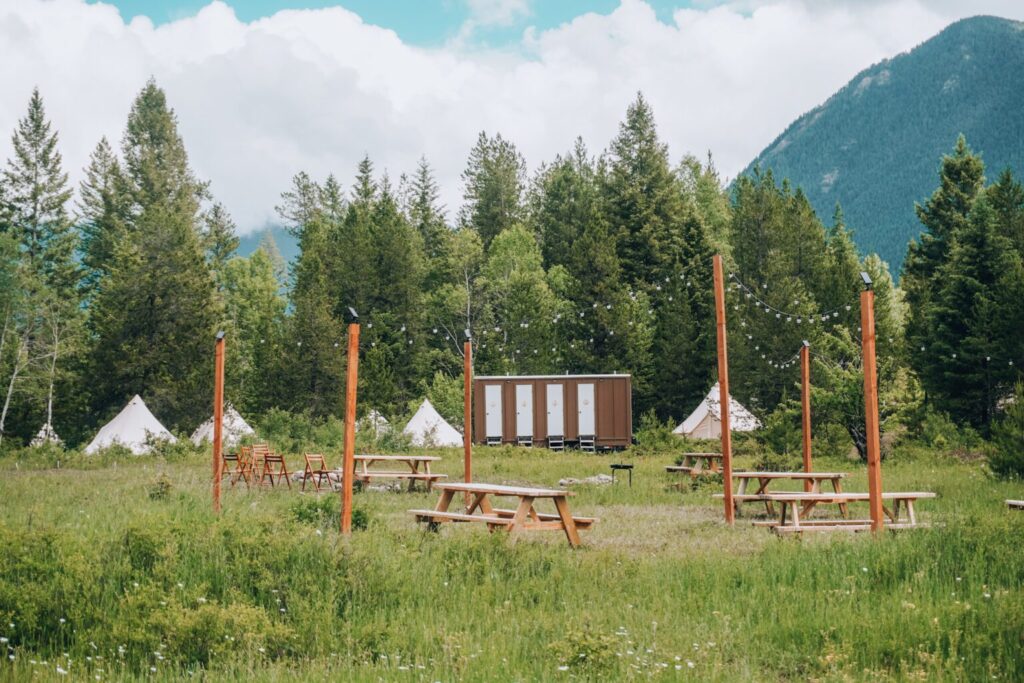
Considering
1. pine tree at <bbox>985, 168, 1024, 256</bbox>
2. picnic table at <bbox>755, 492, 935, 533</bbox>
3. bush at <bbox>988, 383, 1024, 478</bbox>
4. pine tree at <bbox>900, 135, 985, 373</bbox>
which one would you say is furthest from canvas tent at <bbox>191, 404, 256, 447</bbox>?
pine tree at <bbox>985, 168, 1024, 256</bbox>

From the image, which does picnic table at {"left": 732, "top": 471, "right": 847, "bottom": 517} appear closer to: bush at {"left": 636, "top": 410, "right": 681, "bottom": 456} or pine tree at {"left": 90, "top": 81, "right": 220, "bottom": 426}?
bush at {"left": 636, "top": 410, "right": 681, "bottom": 456}

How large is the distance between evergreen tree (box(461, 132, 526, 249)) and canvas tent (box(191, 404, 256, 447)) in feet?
74.3

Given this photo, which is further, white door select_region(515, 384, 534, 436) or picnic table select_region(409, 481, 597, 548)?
white door select_region(515, 384, 534, 436)

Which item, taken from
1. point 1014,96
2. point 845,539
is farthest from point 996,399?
point 1014,96

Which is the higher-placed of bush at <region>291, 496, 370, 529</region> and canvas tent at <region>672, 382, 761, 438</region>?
canvas tent at <region>672, 382, 761, 438</region>

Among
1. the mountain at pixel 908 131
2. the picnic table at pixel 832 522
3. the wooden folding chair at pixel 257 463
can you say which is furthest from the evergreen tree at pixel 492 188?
the mountain at pixel 908 131

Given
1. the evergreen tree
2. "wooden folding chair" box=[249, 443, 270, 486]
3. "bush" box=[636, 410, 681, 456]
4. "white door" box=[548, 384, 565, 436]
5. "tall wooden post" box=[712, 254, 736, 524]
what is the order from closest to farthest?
1. "tall wooden post" box=[712, 254, 736, 524]
2. "wooden folding chair" box=[249, 443, 270, 486]
3. "bush" box=[636, 410, 681, 456]
4. "white door" box=[548, 384, 565, 436]
5. the evergreen tree

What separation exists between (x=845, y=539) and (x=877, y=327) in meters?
33.7

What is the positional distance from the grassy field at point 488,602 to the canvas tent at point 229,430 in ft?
64.4

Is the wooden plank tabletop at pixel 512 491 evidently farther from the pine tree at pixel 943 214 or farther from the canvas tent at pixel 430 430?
the pine tree at pixel 943 214

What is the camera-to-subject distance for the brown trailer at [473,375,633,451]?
3475 centimetres

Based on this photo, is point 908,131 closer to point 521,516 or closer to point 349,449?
point 521,516

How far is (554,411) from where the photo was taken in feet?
114

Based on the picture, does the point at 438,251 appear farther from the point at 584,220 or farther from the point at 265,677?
the point at 265,677
